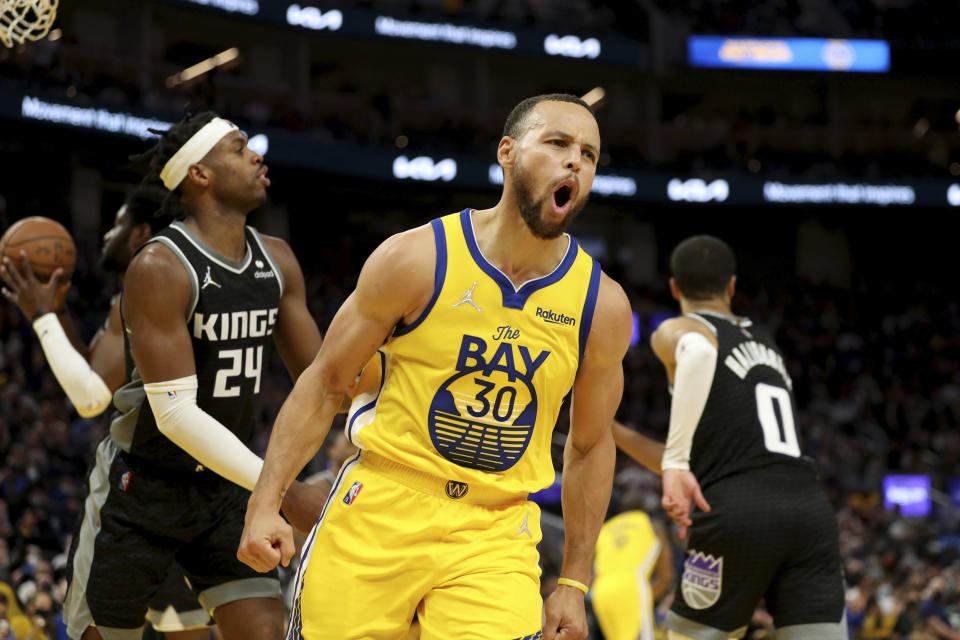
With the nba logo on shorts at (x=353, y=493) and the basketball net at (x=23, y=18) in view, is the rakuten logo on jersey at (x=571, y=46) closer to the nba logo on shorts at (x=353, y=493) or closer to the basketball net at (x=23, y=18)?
the basketball net at (x=23, y=18)

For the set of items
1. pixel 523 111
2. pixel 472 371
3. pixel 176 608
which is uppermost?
pixel 523 111

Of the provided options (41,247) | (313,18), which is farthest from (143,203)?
(313,18)

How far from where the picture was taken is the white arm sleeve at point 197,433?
344 centimetres

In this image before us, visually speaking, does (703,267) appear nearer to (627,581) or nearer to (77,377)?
(77,377)

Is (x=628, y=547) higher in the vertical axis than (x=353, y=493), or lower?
A: lower

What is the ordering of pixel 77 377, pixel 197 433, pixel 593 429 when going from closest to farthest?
1. pixel 593 429
2. pixel 197 433
3. pixel 77 377

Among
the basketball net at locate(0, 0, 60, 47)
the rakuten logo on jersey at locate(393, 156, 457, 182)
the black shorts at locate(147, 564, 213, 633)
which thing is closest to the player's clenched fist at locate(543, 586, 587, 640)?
the black shorts at locate(147, 564, 213, 633)

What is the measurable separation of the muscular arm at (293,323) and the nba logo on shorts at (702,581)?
1.62 m

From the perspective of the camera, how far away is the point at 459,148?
71.7 feet

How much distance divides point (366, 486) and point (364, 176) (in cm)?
1816

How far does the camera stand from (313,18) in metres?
20.8

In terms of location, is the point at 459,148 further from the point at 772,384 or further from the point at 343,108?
the point at 772,384

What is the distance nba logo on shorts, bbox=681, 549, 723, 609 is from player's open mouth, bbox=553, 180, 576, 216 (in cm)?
185

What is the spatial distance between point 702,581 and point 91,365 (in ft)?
7.97
